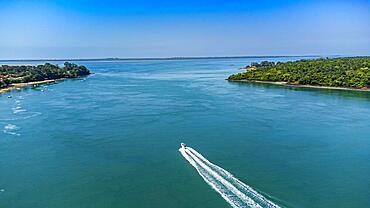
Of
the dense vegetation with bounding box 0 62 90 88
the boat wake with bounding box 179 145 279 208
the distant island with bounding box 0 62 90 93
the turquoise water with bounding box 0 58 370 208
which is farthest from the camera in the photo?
the dense vegetation with bounding box 0 62 90 88

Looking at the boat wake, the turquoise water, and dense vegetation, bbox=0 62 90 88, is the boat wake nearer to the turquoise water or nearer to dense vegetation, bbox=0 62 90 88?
the turquoise water

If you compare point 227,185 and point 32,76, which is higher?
point 32,76

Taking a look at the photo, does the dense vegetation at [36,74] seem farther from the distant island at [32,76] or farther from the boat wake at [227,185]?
the boat wake at [227,185]

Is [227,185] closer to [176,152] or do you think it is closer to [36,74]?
[176,152]

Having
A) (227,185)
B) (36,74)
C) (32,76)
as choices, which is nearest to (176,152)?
(227,185)

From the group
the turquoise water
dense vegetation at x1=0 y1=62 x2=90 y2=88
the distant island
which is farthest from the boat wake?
dense vegetation at x1=0 y1=62 x2=90 y2=88

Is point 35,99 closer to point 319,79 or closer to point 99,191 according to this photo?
point 99,191

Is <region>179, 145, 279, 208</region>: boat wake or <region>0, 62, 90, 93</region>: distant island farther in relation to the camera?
<region>0, 62, 90, 93</region>: distant island
